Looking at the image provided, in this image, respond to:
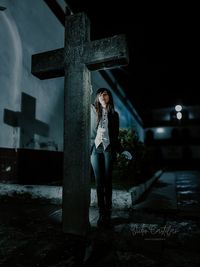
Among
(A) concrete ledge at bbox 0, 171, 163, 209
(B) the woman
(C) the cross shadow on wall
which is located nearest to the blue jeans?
(B) the woman

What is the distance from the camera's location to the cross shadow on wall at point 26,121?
555 cm

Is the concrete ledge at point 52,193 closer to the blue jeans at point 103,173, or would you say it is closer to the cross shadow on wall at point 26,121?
the blue jeans at point 103,173

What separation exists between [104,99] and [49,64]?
976 millimetres

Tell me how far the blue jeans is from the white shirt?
6 centimetres

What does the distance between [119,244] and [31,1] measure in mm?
6891

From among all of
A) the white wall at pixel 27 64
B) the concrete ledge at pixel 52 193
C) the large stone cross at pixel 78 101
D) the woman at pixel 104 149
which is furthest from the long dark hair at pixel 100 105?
the white wall at pixel 27 64

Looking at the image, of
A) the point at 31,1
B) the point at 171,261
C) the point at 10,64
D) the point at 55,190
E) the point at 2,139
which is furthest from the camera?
the point at 31,1

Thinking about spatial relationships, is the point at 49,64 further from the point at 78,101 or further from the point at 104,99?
the point at 104,99

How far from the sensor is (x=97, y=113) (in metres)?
3.50

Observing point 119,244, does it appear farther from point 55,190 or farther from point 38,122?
point 38,122

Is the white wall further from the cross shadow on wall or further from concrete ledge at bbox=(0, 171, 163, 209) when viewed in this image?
concrete ledge at bbox=(0, 171, 163, 209)

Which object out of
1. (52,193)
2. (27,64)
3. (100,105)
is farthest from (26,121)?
(100,105)

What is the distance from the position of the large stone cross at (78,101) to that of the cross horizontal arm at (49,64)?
0.01 metres

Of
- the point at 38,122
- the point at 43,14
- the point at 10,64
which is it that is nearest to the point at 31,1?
the point at 43,14
